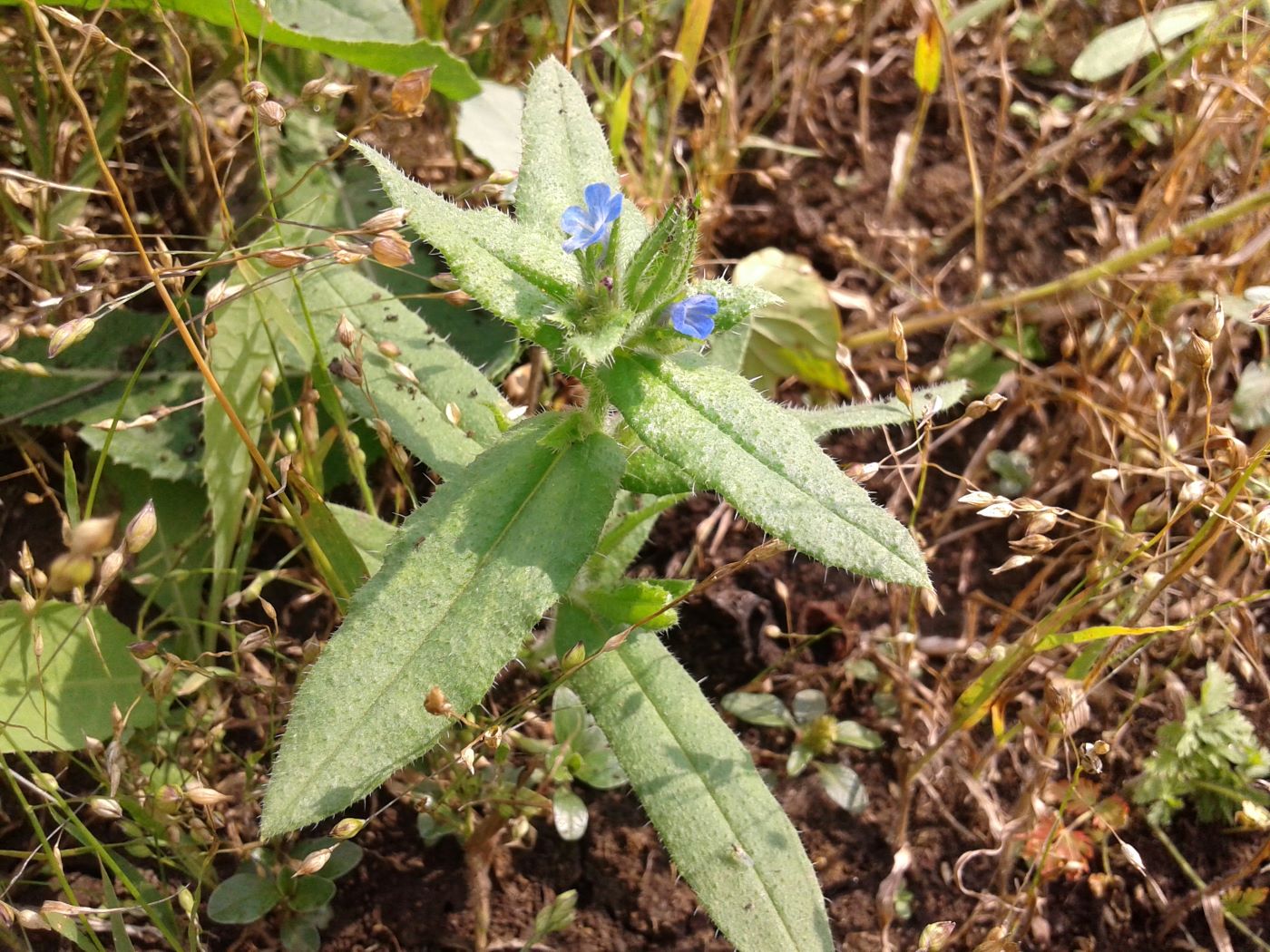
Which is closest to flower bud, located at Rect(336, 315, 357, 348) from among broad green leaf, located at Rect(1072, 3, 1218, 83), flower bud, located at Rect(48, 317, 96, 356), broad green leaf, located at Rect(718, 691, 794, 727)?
flower bud, located at Rect(48, 317, 96, 356)

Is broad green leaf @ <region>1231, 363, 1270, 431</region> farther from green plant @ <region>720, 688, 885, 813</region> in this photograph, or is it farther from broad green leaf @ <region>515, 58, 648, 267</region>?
broad green leaf @ <region>515, 58, 648, 267</region>

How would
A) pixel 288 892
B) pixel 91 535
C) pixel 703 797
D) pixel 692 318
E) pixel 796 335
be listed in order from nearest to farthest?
pixel 91 535
pixel 692 318
pixel 703 797
pixel 288 892
pixel 796 335

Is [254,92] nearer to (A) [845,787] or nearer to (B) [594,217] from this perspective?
(B) [594,217]

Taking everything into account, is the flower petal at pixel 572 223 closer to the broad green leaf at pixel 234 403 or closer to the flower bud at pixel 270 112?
the flower bud at pixel 270 112

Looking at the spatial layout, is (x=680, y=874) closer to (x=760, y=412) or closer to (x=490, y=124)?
(x=760, y=412)

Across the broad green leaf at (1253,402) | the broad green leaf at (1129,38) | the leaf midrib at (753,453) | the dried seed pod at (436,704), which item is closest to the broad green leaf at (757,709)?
the leaf midrib at (753,453)

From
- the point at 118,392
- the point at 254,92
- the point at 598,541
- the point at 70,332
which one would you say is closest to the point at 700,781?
the point at 598,541
